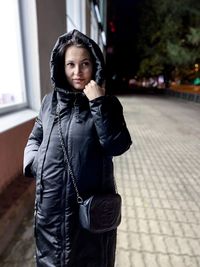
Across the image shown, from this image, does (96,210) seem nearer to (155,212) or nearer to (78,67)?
(78,67)

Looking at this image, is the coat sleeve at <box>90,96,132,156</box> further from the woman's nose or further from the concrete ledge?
the concrete ledge

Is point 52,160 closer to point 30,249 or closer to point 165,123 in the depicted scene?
point 30,249

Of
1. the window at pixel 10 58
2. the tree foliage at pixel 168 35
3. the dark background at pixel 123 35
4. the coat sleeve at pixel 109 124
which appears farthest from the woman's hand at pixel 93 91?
the dark background at pixel 123 35

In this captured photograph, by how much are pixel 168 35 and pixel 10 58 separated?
18755 mm

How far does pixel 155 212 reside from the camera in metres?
2.70

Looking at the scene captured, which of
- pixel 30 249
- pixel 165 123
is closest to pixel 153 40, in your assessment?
pixel 165 123

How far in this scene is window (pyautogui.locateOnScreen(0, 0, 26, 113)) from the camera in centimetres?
297

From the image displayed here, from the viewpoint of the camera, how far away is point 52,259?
49.6 inches

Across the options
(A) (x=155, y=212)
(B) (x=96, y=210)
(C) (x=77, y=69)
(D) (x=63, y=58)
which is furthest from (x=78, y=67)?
(A) (x=155, y=212)

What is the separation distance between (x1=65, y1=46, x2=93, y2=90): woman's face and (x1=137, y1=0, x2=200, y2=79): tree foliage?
1488 centimetres

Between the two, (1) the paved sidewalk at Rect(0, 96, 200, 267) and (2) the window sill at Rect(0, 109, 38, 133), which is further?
(2) the window sill at Rect(0, 109, 38, 133)

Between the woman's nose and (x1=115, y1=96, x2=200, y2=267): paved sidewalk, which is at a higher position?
the woman's nose

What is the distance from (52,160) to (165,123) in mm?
7221

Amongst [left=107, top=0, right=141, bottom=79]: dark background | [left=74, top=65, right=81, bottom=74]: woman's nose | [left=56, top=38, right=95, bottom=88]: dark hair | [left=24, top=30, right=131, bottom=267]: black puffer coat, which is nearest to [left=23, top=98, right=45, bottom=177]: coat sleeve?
[left=24, top=30, right=131, bottom=267]: black puffer coat
